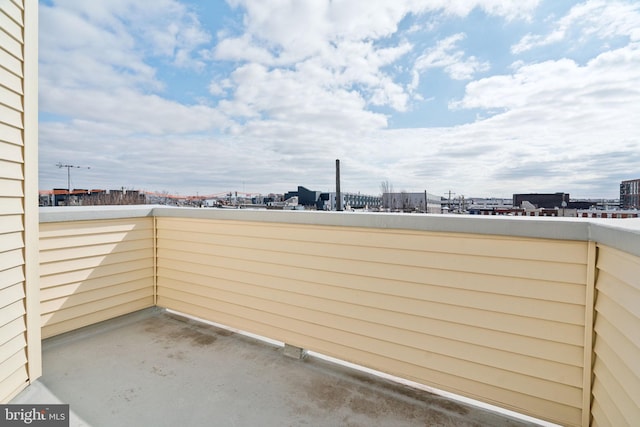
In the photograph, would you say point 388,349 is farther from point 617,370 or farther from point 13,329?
point 13,329

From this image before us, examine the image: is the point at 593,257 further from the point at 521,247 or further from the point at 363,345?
the point at 363,345

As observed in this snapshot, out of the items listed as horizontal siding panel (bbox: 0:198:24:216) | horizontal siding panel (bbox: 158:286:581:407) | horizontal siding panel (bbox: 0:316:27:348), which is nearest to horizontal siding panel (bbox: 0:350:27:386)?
horizontal siding panel (bbox: 0:316:27:348)

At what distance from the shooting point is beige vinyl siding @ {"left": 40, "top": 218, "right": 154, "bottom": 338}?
8.35ft

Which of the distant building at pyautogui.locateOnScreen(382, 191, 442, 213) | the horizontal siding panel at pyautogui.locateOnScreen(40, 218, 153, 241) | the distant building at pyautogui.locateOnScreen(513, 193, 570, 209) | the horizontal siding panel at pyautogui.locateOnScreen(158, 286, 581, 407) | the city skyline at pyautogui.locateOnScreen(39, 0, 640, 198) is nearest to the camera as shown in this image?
the horizontal siding panel at pyautogui.locateOnScreen(158, 286, 581, 407)

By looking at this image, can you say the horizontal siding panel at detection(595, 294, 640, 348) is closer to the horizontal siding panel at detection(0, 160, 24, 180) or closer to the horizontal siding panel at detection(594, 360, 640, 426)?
the horizontal siding panel at detection(594, 360, 640, 426)

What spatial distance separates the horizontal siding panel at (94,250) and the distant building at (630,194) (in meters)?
10.0

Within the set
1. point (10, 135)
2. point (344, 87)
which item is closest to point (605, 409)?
point (10, 135)

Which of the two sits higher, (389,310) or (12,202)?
(12,202)

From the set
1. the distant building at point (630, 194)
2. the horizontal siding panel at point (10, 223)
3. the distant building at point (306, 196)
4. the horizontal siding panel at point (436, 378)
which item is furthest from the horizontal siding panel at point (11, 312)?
the distant building at point (630, 194)

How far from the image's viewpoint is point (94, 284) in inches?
112

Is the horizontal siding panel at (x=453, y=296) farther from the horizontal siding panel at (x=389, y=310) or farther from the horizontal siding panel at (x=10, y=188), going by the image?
the horizontal siding panel at (x=10, y=188)

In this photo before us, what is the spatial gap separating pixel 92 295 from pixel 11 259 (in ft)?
4.00

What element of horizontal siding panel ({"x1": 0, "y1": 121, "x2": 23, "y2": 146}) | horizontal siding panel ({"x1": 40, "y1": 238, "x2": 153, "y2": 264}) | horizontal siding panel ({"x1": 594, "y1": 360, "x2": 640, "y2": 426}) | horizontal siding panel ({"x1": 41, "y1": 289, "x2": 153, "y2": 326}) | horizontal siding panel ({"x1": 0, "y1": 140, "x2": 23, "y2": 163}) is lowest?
horizontal siding panel ({"x1": 41, "y1": 289, "x2": 153, "y2": 326})

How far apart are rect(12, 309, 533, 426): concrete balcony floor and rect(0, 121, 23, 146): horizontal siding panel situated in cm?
157
